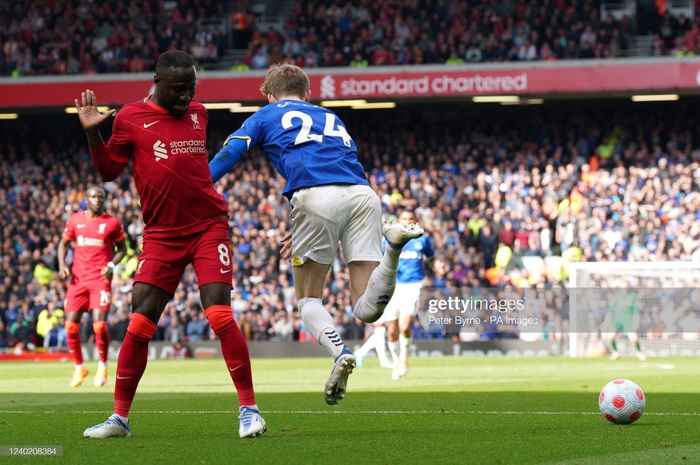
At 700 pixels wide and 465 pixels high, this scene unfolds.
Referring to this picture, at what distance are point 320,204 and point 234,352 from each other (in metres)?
1.10

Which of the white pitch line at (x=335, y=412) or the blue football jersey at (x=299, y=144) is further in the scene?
the white pitch line at (x=335, y=412)

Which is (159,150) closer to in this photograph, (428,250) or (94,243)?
(94,243)

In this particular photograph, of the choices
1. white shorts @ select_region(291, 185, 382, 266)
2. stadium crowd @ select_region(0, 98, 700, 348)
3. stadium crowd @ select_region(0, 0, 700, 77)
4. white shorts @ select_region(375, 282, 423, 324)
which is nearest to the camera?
white shorts @ select_region(291, 185, 382, 266)

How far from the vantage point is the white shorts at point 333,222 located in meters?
7.28

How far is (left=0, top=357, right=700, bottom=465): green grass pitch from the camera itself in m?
5.97

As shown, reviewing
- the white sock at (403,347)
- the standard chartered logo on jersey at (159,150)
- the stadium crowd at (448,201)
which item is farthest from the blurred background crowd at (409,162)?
the standard chartered logo on jersey at (159,150)

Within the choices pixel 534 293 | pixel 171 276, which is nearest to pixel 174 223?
pixel 171 276

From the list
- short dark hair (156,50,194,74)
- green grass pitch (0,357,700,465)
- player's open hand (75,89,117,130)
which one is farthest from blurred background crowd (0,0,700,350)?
player's open hand (75,89,117,130)

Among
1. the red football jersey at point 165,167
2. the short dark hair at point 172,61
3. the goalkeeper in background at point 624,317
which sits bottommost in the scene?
the goalkeeper in background at point 624,317

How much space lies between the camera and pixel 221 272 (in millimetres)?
7102

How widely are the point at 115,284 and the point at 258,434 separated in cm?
2252

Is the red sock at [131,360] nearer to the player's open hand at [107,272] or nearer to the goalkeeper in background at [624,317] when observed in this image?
the player's open hand at [107,272]

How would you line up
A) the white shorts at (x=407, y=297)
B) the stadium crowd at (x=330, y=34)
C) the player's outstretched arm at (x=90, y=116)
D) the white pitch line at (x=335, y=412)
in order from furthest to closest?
1. the stadium crowd at (x=330, y=34)
2. the white shorts at (x=407, y=297)
3. the white pitch line at (x=335, y=412)
4. the player's outstretched arm at (x=90, y=116)

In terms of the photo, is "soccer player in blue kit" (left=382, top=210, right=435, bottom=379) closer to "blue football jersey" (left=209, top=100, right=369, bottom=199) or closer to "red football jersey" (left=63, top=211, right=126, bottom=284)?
"red football jersey" (left=63, top=211, right=126, bottom=284)
